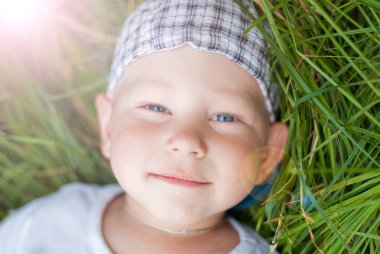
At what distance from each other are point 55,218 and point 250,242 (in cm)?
59

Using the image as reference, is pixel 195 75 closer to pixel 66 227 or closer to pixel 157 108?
pixel 157 108

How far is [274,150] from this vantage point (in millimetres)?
1655

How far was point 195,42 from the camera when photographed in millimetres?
1514

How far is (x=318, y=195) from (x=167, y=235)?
0.43m

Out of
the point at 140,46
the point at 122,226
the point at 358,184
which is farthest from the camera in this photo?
the point at 122,226

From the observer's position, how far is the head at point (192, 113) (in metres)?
1.49

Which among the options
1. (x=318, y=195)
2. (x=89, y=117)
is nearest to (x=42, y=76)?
(x=89, y=117)

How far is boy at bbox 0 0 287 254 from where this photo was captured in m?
1.49

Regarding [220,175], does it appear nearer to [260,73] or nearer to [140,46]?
[260,73]

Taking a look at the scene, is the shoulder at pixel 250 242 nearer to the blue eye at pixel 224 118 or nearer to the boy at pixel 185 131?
the boy at pixel 185 131

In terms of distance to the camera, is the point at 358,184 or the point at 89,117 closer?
the point at 358,184

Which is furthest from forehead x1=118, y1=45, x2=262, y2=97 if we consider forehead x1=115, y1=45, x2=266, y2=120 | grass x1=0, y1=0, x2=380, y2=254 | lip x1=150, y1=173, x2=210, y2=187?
lip x1=150, y1=173, x2=210, y2=187

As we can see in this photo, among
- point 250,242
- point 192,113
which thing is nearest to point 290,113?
point 192,113

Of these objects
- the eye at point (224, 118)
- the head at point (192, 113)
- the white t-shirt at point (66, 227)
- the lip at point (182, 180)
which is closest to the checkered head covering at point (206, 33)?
the head at point (192, 113)
